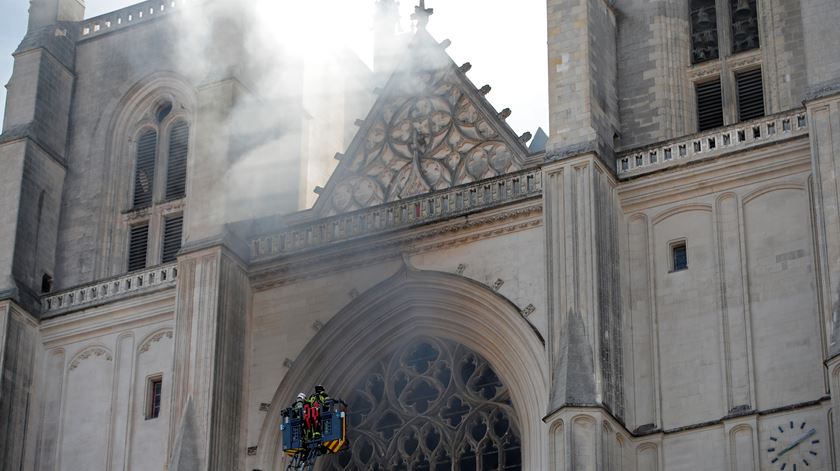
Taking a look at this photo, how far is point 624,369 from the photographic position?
28406 millimetres

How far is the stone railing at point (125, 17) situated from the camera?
36.3 m

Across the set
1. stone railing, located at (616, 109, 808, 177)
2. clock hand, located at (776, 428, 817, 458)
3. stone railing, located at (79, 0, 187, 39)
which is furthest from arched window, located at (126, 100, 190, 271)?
clock hand, located at (776, 428, 817, 458)

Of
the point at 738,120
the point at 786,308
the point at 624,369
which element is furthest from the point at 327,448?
the point at 738,120

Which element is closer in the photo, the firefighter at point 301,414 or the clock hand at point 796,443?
the firefighter at point 301,414

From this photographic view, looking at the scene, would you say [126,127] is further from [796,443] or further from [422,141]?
[796,443]

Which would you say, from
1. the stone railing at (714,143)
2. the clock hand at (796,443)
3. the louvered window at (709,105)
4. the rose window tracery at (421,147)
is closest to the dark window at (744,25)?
the louvered window at (709,105)

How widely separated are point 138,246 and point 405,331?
598cm

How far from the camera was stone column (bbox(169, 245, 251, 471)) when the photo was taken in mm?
30156

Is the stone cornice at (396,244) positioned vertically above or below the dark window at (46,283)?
below

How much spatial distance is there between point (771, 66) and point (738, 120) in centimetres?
93

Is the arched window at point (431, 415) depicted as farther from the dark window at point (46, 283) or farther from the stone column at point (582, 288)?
the dark window at point (46, 283)

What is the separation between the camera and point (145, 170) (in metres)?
35.4

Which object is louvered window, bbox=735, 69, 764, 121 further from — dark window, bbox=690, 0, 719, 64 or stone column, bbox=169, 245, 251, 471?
stone column, bbox=169, 245, 251, 471

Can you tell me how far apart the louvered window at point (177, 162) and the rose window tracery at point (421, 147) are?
10.1ft
